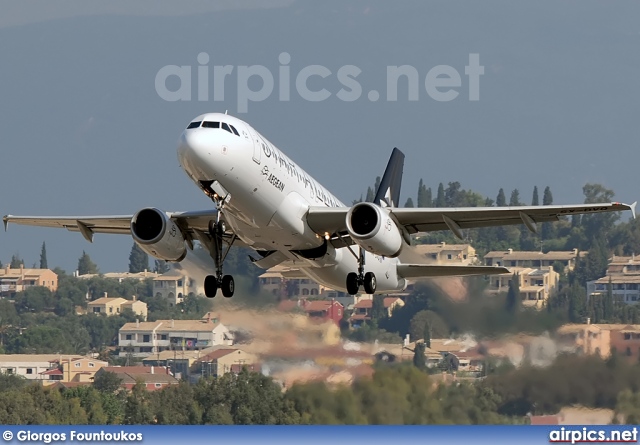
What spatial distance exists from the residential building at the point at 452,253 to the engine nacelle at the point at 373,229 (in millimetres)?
49642

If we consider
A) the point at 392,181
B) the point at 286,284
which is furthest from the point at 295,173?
the point at 286,284

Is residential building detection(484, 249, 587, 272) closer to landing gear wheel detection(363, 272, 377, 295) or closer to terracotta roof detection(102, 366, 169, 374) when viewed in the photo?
terracotta roof detection(102, 366, 169, 374)

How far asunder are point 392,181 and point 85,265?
95.5 metres

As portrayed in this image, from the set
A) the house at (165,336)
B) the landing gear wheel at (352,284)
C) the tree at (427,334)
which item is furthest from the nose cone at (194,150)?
the house at (165,336)

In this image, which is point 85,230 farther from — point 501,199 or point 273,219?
point 501,199

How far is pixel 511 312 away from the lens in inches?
2462

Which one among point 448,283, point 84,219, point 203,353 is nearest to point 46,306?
point 203,353

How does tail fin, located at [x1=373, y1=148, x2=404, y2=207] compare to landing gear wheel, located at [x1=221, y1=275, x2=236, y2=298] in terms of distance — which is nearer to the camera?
landing gear wheel, located at [x1=221, y1=275, x2=236, y2=298]

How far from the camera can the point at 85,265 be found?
152625 millimetres

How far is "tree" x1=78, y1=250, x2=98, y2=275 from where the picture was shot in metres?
144

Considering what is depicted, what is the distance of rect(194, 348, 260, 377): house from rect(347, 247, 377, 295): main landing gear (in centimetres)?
1451

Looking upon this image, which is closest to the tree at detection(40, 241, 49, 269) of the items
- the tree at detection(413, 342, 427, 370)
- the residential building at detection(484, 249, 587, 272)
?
the residential building at detection(484, 249, 587, 272)

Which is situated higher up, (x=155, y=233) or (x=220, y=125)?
(x=220, y=125)

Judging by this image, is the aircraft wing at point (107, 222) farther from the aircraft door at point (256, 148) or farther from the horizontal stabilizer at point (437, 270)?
the horizontal stabilizer at point (437, 270)
